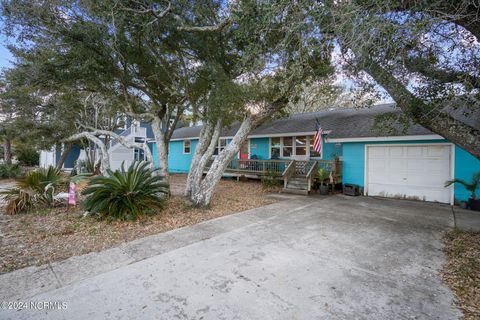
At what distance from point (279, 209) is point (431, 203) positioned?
547 centimetres

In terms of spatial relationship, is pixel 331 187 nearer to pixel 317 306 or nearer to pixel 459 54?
pixel 459 54

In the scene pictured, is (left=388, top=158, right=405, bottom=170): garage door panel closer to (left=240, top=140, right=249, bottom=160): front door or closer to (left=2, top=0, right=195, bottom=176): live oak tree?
(left=240, top=140, right=249, bottom=160): front door

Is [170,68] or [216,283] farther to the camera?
[170,68]

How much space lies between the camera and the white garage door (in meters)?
8.16

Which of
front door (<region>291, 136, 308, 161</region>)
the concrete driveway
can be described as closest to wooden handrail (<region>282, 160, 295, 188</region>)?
front door (<region>291, 136, 308, 161</region>)

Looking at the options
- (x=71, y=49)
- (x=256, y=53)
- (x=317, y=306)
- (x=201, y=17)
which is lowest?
(x=317, y=306)

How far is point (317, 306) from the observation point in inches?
103

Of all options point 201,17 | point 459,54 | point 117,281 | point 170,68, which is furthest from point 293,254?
point 170,68

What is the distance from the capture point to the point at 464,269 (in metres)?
3.45

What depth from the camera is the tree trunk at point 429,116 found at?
430 centimetres

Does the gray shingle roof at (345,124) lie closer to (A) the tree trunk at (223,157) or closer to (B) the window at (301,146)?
(B) the window at (301,146)

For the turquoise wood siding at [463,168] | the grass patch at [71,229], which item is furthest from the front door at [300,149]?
the turquoise wood siding at [463,168]

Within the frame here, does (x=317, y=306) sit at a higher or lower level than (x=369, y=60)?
lower

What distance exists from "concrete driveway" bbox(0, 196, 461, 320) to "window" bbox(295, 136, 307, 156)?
281 inches
